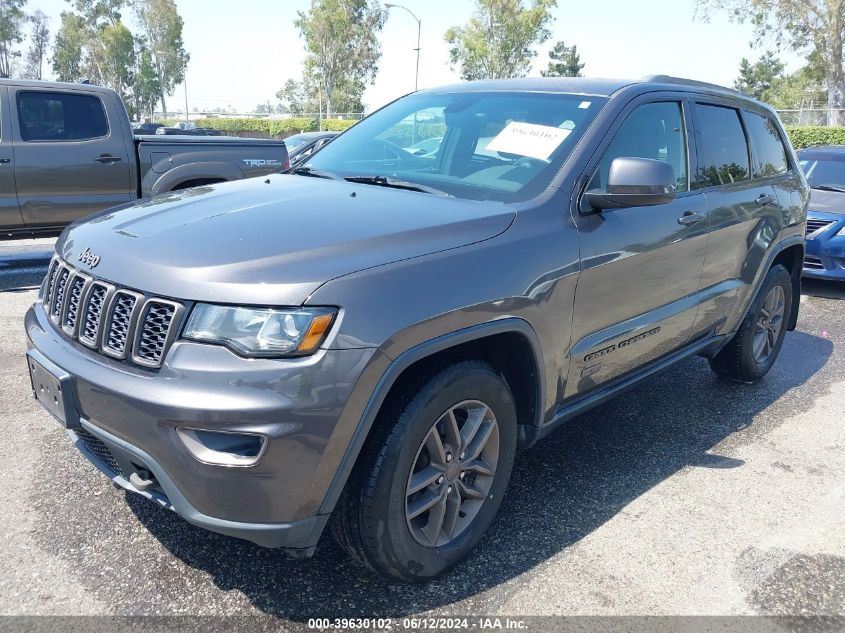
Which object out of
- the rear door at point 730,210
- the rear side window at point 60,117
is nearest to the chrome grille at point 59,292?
the rear door at point 730,210

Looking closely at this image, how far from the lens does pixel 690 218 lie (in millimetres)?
3605

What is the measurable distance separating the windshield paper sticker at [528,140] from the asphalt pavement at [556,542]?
154 centimetres

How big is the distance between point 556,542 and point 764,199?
8.77ft

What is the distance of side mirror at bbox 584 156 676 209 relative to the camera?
288cm

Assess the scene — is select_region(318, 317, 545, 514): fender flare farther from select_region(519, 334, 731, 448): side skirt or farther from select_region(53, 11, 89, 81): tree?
select_region(53, 11, 89, 81): tree

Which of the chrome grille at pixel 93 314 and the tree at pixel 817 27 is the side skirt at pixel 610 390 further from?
the tree at pixel 817 27

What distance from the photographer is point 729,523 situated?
316cm

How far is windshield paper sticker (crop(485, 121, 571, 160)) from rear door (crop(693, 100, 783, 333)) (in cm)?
106

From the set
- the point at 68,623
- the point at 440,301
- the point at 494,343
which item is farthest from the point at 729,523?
the point at 68,623

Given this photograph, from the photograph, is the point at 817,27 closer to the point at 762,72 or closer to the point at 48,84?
the point at 48,84

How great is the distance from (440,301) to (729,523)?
181cm

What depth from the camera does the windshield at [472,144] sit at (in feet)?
10.0

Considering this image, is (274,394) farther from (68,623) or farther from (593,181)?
(593,181)

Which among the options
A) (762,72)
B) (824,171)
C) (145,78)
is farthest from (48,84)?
(762,72)
